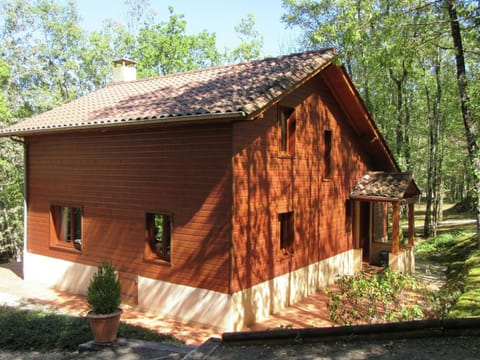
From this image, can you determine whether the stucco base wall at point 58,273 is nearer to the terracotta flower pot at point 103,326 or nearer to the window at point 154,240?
the window at point 154,240

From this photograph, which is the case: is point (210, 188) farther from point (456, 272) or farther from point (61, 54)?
point (61, 54)

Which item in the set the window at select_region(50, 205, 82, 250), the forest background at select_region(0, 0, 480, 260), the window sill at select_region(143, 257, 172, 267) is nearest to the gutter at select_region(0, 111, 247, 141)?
the window at select_region(50, 205, 82, 250)

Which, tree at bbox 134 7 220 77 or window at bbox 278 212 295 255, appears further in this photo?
tree at bbox 134 7 220 77

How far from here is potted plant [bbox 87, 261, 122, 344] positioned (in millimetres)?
6566

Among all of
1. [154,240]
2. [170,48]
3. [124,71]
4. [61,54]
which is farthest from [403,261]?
[61,54]

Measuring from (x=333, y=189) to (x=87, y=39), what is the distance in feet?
85.1

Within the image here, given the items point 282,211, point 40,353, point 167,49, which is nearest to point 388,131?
point 167,49

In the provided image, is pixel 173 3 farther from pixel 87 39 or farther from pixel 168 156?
pixel 168 156

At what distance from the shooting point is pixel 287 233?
1091cm

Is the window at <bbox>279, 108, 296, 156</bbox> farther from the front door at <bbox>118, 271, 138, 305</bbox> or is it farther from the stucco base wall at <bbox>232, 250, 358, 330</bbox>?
the front door at <bbox>118, 271, 138, 305</bbox>

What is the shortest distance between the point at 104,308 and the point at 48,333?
1.38 metres

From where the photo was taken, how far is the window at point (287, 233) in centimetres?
1080

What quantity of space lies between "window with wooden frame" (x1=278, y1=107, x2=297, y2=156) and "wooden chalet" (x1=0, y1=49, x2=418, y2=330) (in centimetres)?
5

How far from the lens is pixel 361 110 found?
1362cm
